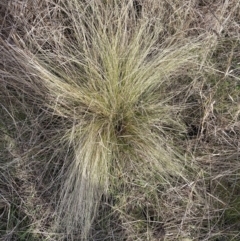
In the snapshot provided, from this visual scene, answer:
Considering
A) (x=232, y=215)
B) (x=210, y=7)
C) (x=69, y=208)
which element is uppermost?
(x=210, y=7)

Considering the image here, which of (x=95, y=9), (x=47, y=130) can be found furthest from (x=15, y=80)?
(x=95, y=9)

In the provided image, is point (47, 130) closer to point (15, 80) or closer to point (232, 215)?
point (15, 80)

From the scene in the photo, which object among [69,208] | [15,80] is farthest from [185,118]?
[15,80]

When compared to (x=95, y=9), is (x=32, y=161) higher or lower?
lower
